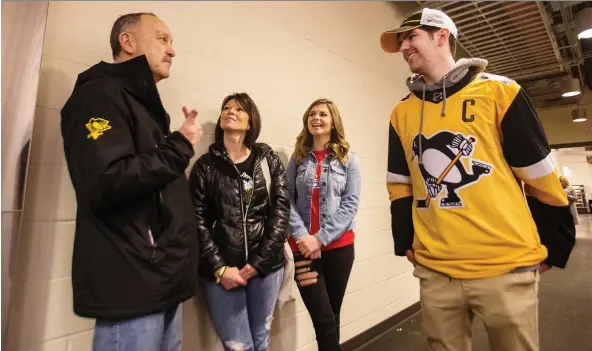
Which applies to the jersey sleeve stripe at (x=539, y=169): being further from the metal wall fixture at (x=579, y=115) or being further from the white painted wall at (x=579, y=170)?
the white painted wall at (x=579, y=170)

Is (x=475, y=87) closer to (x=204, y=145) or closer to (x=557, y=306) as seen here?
(x=204, y=145)

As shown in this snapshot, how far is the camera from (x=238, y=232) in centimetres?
161

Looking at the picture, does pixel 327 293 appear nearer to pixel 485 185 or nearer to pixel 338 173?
pixel 338 173

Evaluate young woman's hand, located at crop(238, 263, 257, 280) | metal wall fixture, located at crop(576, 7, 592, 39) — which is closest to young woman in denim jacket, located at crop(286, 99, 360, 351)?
young woman's hand, located at crop(238, 263, 257, 280)

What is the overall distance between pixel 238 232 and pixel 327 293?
→ 24.8 inches

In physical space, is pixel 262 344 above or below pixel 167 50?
below

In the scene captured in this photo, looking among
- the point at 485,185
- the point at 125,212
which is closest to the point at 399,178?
the point at 485,185

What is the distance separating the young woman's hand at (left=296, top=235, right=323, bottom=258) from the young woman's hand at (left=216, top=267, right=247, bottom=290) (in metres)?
Result: 0.39

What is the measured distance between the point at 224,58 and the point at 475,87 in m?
1.35

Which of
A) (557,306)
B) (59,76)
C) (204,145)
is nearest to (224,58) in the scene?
(204,145)

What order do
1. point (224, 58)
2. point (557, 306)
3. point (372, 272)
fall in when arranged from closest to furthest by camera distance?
point (224, 58) < point (372, 272) < point (557, 306)

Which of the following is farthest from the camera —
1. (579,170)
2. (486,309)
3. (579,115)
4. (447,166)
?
(579,170)

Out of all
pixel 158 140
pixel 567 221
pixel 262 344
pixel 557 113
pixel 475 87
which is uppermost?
pixel 557 113

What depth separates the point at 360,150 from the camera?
9.95 feet
